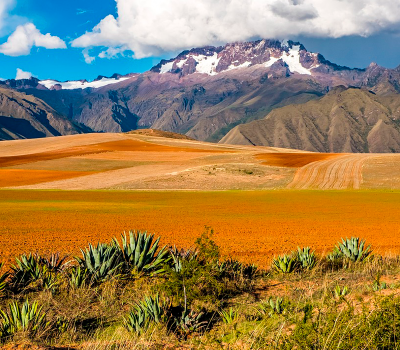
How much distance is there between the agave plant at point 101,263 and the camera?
1043cm

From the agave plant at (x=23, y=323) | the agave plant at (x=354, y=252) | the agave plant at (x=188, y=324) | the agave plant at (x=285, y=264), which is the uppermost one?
the agave plant at (x=354, y=252)

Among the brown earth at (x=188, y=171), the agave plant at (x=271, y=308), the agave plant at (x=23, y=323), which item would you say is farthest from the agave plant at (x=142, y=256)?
the brown earth at (x=188, y=171)

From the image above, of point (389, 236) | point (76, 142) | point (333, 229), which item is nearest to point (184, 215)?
point (333, 229)

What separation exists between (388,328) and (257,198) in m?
40.7

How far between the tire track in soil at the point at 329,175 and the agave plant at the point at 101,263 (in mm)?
50077

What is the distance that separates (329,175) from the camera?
68000 mm

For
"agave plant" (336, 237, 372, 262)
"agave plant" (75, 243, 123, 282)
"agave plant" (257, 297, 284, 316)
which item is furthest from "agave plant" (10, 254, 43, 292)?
"agave plant" (336, 237, 372, 262)

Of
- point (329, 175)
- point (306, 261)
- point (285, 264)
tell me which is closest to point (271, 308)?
point (285, 264)

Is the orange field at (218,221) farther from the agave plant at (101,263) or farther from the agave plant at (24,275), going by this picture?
the agave plant at (101,263)

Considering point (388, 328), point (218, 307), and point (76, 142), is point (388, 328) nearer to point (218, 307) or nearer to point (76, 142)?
point (218, 307)

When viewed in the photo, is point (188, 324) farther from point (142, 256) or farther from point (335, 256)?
point (335, 256)

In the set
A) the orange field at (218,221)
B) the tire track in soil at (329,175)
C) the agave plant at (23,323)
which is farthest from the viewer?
the tire track in soil at (329,175)

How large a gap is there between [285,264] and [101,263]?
5667 mm

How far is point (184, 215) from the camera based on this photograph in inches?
1230
